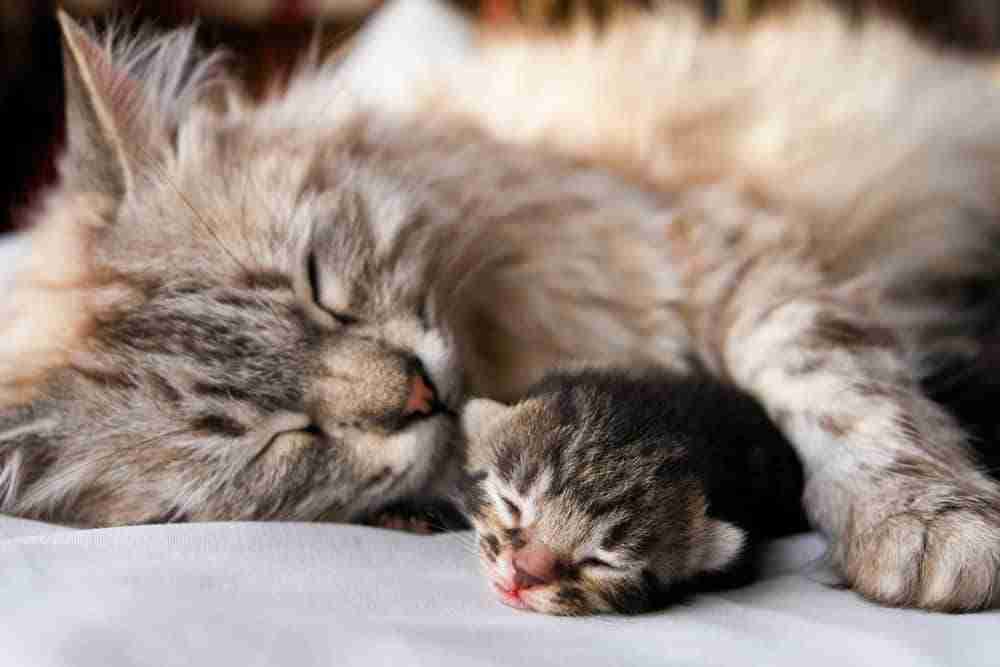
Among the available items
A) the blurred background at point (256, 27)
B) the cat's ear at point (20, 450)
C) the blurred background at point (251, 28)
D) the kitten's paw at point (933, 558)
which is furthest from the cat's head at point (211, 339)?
the blurred background at point (251, 28)

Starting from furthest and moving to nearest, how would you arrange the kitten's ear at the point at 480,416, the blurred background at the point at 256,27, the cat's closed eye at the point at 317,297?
the blurred background at the point at 256,27 < the cat's closed eye at the point at 317,297 < the kitten's ear at the point at 480,416

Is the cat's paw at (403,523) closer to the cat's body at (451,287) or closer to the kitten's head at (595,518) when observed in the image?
the cat's body at (451,287)

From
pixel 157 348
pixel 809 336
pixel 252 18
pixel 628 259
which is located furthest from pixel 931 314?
pixel 252 18

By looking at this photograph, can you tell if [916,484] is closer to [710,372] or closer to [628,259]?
[710,372]

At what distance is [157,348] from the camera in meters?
1.27

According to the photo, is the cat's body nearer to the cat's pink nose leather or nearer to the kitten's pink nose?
the cat's pink nose leather

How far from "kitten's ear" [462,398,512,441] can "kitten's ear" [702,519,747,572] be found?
29 cm

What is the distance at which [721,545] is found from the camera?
1.04 metres

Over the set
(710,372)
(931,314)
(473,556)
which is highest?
(931,314)

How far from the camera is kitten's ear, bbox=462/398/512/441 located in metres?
1.21

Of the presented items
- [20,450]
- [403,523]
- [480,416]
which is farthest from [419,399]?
[20,450]

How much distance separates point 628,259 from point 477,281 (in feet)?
0.88

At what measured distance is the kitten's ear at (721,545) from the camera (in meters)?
1.04

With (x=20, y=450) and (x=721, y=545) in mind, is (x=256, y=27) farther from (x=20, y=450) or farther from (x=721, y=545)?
(x=721, y=545)
